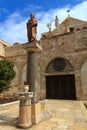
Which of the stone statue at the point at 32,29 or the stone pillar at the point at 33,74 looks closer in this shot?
the stone pillar at the point at 33,74

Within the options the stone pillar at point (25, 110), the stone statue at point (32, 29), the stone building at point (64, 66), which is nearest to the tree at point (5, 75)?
the stone building at point (64, 66)

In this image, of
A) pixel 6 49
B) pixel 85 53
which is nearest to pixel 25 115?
pixel 85 53

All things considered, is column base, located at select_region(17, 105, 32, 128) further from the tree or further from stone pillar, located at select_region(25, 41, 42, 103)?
the tree

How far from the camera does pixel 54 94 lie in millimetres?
13758

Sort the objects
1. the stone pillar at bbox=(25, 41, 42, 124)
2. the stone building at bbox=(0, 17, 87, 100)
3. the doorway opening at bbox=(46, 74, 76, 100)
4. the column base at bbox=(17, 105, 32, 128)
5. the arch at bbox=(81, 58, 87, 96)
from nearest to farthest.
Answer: the column base at bbox=(17, 105, 32, 128) < the stone pillar at bbox=(25, 41, 42, 124) < the arch at bbox=(81, 58, 87, 96) < the stone building at bbox=(0, 17, 87, 100) < the doorway opening at bbox=(46, 74, 76, 100)

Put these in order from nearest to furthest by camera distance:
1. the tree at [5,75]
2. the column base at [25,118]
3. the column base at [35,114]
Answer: the column base at [25,118], the column base at [35,114], the tree at [5,75]

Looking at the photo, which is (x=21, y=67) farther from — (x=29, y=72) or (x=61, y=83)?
(x=29, y=72)

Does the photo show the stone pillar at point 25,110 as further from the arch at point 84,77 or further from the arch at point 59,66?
the arch at point 59,66

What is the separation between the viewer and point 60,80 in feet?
45.3

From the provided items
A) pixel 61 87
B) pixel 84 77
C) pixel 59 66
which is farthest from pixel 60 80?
pixel 84 77

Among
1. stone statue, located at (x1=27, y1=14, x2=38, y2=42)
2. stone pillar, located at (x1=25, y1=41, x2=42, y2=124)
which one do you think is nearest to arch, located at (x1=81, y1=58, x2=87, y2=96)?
stone pillar, located at (x1=25, y1=41, x2=42, y2=124)

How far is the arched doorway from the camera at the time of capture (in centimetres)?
1331

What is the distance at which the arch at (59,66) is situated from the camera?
533 inches

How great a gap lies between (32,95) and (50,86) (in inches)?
344
